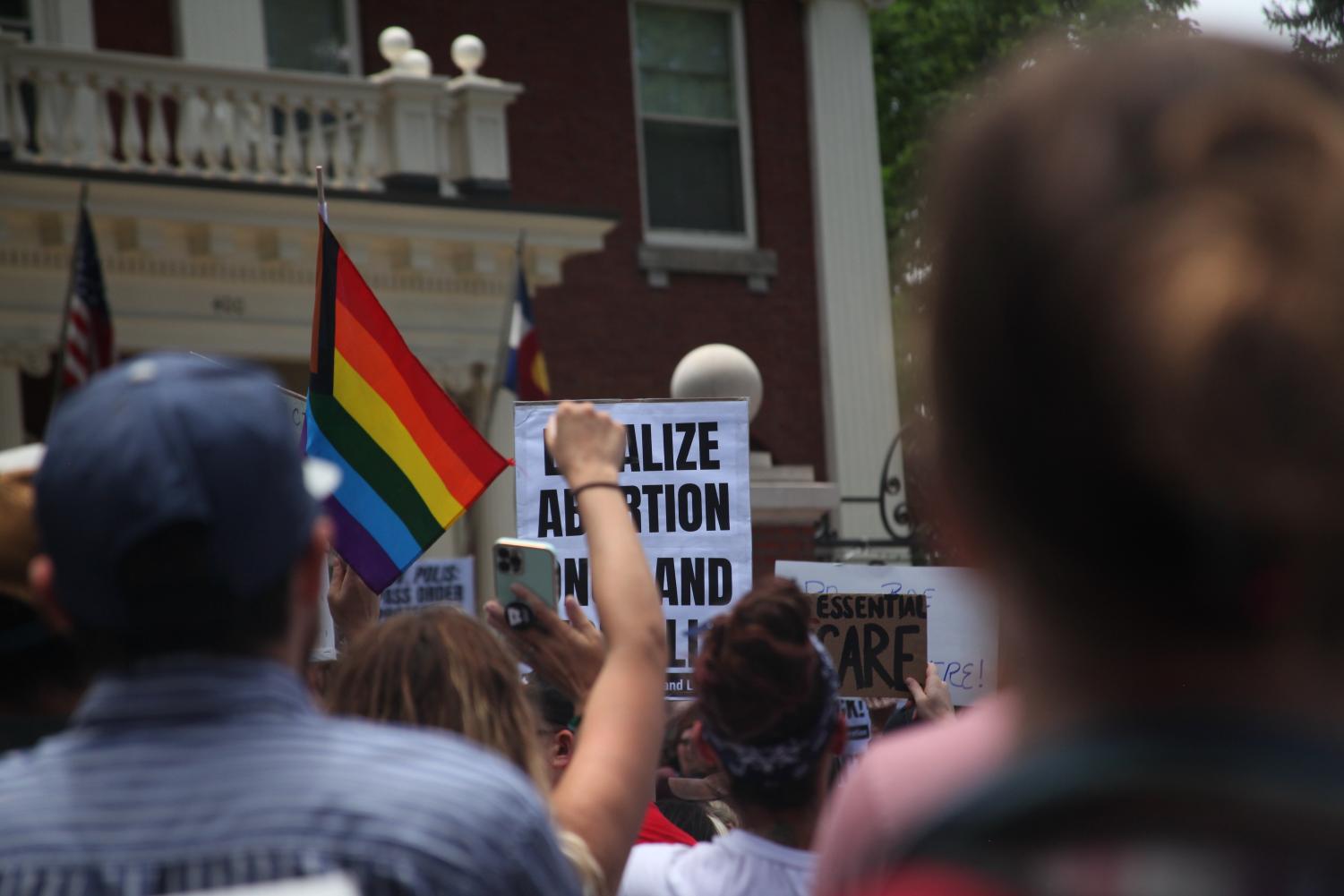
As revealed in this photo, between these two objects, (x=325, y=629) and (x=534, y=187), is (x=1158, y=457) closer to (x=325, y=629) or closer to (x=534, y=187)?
(x=325, y=629)

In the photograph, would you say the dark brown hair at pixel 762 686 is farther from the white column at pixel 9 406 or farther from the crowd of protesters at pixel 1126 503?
the white column at pixel 9 406

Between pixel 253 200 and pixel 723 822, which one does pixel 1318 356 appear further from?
pixel 253 200

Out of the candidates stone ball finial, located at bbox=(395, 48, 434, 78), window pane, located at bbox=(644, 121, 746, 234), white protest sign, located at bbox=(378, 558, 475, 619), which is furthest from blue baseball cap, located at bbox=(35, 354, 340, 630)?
window pane, located at bbox=(644, 121, 746, 234)

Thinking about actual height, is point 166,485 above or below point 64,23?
below

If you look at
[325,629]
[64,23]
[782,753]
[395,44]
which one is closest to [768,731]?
A: [782,753]

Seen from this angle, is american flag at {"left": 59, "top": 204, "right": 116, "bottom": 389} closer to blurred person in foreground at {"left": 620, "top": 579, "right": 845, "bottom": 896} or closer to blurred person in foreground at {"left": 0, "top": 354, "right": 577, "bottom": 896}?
blurred person in foreground at {"left": 620, "top": 579, "right": 845, "bottom": 896}

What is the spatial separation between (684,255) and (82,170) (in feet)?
18.1

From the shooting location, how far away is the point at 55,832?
1.51m

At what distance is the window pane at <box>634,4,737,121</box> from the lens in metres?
16.0

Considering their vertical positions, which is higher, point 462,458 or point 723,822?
point 462,458

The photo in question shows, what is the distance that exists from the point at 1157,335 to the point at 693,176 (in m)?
15.3

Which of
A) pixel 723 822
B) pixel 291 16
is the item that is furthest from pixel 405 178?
pixel 723 822

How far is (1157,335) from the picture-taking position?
0.95 meters

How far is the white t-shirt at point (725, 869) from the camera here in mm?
2625
